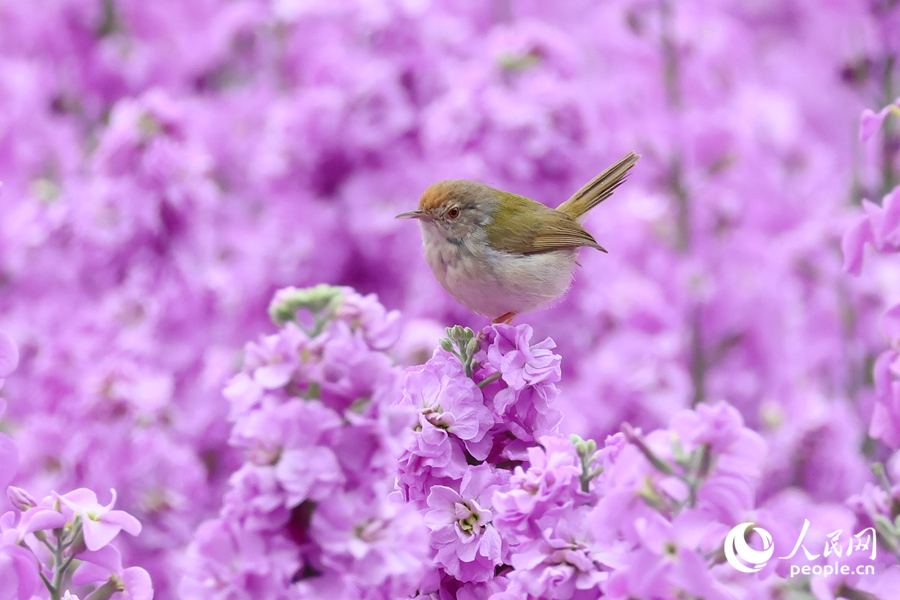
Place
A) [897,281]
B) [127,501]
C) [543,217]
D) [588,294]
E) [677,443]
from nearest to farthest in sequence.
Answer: [677,443] → [543,217] → [127,501] → [588,294] → [897,281]

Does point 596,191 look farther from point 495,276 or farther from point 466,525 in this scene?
point 466,525

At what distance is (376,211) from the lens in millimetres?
2199

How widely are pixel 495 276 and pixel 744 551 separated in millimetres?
581

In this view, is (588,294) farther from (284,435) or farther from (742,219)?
(284,435)

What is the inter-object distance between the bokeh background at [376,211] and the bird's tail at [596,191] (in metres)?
0.42

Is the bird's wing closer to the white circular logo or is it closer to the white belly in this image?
the white belly

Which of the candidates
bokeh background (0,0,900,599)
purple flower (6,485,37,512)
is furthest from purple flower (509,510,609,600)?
bokeh background (0,0,900,599)

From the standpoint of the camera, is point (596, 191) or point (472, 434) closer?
point (472, 434)

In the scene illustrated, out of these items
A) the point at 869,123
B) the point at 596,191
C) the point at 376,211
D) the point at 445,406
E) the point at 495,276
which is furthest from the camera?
the point at 376,211

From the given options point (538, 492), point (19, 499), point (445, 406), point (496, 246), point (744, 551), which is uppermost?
point (496, 246)

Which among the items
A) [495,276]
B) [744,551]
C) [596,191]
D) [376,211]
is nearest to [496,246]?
[495,276]

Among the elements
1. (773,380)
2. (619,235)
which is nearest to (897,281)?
(773,380)

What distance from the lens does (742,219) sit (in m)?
2.60

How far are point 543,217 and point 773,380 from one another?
1.31 metres
